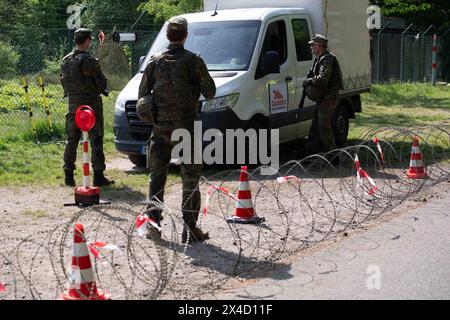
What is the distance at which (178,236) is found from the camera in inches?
290

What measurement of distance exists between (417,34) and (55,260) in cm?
2925

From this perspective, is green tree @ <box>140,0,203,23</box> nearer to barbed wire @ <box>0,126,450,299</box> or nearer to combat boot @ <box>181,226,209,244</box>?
barbed wire @ <box>0,126,450,299</box>

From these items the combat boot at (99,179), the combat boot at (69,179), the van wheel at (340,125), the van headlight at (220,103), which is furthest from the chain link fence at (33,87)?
the van wheel at (340,125)

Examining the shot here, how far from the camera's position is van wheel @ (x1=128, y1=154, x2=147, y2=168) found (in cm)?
1136

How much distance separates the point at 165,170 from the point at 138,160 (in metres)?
4.30

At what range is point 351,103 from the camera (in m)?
13.5

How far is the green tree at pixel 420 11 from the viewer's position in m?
35.6

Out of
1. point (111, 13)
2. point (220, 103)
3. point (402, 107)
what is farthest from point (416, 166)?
point (111, 13)

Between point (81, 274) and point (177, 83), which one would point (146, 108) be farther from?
point (81, 274)
